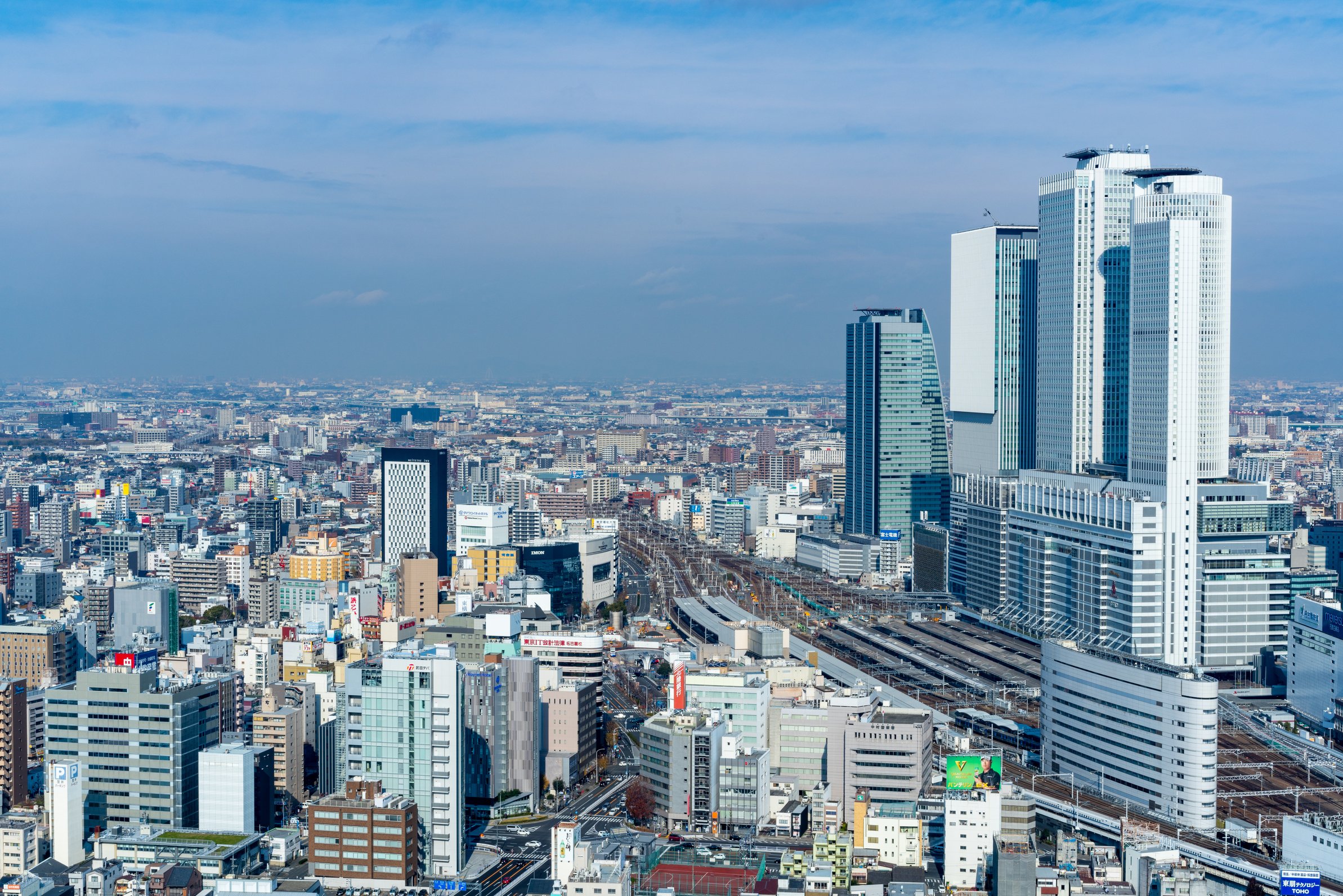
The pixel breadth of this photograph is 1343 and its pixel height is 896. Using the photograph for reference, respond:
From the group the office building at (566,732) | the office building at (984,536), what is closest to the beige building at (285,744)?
the office building at (566,732)

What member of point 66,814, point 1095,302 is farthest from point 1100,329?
point 66,814

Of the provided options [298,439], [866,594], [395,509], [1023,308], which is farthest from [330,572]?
[298,439]

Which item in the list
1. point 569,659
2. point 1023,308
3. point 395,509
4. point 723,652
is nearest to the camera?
point 569,659

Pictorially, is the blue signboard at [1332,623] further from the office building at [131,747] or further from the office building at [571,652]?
the office building at [131,747]

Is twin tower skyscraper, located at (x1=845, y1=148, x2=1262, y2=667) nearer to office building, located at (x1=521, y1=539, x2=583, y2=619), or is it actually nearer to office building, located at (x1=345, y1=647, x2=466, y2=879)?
office building, located at (x1=521, y1=539, x2=583, y2=619)

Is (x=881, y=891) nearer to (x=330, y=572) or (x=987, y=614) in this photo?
(x=987, y=614)

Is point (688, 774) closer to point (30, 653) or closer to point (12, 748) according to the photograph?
point (12, 748)
